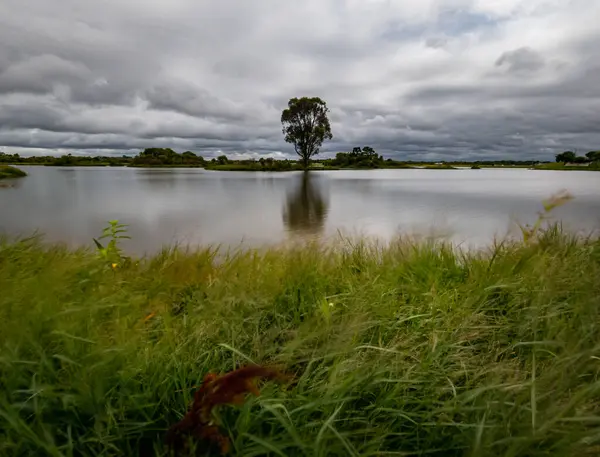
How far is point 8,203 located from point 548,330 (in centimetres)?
1225

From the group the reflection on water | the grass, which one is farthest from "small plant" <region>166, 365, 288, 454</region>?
the grass

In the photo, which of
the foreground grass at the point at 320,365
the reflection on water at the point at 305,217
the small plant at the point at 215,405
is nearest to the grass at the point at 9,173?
the reflection on water at the point at 305,217

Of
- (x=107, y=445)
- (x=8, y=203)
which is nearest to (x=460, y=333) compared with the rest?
(x=107, y=445)

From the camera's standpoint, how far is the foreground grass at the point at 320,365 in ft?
3.74

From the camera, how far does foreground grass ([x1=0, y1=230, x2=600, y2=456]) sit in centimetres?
114

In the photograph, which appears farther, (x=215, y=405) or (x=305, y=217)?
(x=305, y=217)

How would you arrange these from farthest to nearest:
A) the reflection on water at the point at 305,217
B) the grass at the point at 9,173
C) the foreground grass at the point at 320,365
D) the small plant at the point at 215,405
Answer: the grass at the point at 9,173, the reflection on water at the point at 305,217, the foreground grass at the point at 320,365, the small plant at the point at 215,405

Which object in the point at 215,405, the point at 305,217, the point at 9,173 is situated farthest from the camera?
the point at 9,173

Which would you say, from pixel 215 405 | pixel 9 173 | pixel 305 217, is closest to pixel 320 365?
pixel 215 405

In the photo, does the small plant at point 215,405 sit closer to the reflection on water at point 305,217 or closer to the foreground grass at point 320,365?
the foreground grass at point 320,365

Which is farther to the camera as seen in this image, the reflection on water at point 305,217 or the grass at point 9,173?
the grass at point 9,173

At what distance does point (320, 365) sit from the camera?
156cm

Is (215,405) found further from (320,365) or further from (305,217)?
(305,217)

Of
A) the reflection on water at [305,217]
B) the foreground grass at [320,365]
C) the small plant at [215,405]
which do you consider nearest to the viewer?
the small plant at [215,405]
